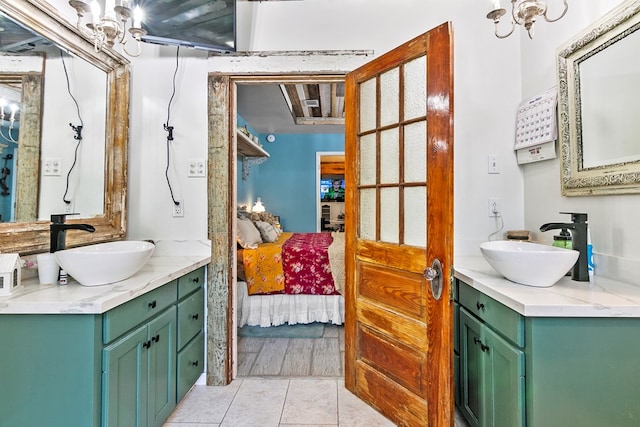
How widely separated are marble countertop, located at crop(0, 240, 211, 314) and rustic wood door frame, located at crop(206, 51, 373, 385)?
13.5 inches

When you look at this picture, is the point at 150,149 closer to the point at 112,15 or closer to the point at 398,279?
the point at 112,15

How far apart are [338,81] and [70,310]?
6.12ft

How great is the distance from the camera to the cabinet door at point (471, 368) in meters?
1.43

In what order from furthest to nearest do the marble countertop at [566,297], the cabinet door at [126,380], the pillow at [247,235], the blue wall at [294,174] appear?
the blue wall at [294,174]
the pillow at [247,235]
the cabinet door at [126,380]
the marble countertop at [566,297]

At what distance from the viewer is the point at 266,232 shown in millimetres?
3590

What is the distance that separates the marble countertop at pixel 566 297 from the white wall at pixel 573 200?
12 cm

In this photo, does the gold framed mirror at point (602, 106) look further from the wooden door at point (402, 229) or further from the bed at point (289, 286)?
the bed at point (289, 286)

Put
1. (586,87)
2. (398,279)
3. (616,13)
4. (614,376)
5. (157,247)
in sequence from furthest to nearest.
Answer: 1. (157,247)
2. (398,279)
3. (586,87)
4. (616,13)
5. (614,376)

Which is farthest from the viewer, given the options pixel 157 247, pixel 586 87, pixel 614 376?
pixel 157 247

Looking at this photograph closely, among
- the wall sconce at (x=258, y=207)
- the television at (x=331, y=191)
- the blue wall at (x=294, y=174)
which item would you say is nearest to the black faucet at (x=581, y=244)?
the wall sconce at (x=258, y=207)

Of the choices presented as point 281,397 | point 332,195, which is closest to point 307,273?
point 281,397

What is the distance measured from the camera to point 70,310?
1.10 meters

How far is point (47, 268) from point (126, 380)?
0.58 meters

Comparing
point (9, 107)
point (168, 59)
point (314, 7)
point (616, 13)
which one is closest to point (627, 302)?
point (616, 13)
